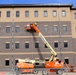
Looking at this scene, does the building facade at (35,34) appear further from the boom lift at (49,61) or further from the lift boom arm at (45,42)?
the lift boom arm at (45,42)

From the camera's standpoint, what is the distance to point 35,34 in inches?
1912

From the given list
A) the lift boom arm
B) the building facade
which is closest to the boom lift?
the lift boom arm

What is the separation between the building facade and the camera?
4822 cm

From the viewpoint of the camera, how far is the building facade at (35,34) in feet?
158

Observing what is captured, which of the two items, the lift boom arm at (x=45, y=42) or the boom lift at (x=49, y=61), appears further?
the lift boom arm at (x=45, y=42)

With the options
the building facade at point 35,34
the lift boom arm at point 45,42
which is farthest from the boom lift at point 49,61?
the building facade at point 35,34

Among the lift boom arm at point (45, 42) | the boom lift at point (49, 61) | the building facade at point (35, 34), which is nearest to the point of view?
the boom lift at point (49, 61)

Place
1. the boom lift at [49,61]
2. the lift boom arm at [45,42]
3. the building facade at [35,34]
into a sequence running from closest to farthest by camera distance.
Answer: the boom lift at [49,61], the lift boom arm at [45,42], the building facade at [35,34]

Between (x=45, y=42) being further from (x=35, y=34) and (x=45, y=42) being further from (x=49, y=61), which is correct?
(x=35, y=34)

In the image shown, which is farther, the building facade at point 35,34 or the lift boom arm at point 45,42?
the building facade at point 35,34

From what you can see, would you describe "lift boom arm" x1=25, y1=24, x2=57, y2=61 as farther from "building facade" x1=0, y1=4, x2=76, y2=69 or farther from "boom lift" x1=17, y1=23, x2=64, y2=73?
"building facade" x1=0, y1=4, x2=76, y2=69

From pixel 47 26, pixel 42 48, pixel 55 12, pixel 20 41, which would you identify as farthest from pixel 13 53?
pixel 55 12

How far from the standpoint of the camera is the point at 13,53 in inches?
1898

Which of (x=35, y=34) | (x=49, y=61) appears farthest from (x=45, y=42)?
(x=35, y=34)
